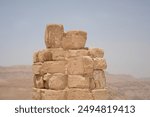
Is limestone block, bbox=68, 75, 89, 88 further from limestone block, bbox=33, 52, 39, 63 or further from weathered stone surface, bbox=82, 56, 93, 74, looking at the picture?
limestone block, bbox=33, 52, 39, 63

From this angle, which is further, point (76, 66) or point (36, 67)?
point (36, 67)

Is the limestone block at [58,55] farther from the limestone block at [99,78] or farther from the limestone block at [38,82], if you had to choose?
the limestone block at [99,78]

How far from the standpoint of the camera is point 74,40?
25.8 feet

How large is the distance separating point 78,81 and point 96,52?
4.16 feet

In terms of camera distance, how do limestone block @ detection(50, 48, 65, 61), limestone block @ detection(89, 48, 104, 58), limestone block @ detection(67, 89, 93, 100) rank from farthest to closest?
limestone block @ detection(89, 48, 104, 58) < limestone block @ detection(50, 48, 65, 61) < limestone block @ detection(67, 89, 93, 100)

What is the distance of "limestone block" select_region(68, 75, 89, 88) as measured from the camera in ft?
24.7

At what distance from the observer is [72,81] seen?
7621mm

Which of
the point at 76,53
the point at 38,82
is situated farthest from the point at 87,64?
the point at 38,82

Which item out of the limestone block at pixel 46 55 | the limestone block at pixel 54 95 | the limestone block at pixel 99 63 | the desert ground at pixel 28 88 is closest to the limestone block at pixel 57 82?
the limestone block at pixel 54 95

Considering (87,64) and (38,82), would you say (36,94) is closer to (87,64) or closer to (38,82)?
(38,82)

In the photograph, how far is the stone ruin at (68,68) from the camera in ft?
24.9

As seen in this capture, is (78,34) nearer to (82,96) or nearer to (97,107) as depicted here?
(82,96)

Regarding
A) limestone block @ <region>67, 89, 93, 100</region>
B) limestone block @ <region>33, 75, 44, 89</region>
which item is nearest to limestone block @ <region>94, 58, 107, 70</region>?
limestone block @ <region>67, 89, 93, 100</region>

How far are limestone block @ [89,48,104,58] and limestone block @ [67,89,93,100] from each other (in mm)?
1276
